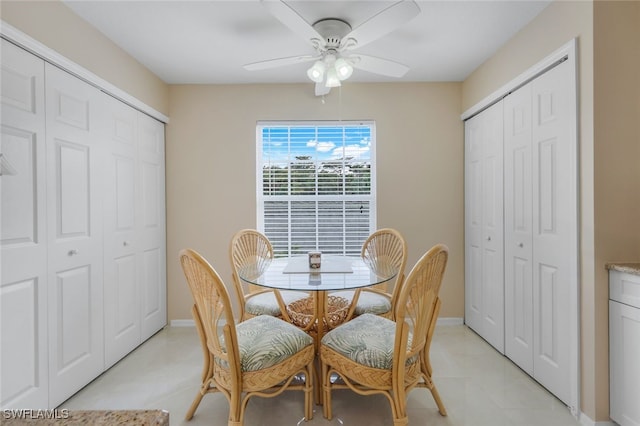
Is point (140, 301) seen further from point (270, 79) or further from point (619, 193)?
point (619, 193)

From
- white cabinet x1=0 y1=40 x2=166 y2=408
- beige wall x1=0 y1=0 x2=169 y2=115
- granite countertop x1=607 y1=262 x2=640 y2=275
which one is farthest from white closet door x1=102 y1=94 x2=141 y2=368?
granite countertop x1=607 y1=262 x2=640 y2=275

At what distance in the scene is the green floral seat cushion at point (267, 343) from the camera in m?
1.63

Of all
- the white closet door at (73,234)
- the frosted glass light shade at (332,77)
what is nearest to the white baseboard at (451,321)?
the frosted glass light shade at (332,77)

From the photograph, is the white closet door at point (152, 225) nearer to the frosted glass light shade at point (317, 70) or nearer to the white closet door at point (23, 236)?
the white closet door at point (23, 236)

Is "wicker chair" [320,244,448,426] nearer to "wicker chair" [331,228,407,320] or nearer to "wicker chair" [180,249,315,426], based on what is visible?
"wicker chair" [180,249,315,426]

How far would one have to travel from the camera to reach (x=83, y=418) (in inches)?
23.6

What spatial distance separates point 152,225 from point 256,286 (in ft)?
4.00

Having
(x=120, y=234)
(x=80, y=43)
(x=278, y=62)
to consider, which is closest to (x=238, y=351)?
(x=120, y=234)

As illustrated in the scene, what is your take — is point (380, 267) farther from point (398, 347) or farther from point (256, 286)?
point (256, 286)

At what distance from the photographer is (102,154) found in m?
2.40

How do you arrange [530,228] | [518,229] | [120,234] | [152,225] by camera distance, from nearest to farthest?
[530,228] → [518,229] → [120,234] → [152,225]

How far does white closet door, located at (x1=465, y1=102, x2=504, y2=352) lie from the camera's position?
8.92 feet

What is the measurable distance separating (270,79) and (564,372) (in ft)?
10.8

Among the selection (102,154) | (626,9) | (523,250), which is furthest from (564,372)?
(102,154)
